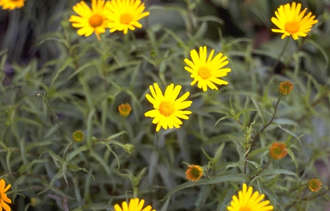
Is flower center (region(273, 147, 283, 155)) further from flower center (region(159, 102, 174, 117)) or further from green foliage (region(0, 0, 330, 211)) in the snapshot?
flower center (region(159, 102, 174, 117))

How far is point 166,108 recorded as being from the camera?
116cm

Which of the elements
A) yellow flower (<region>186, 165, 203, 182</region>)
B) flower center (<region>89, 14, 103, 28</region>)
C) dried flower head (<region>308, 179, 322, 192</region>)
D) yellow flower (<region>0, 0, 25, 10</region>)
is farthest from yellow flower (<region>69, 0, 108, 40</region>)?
dried flower head (<region>308, 179, 322, 192</region>)

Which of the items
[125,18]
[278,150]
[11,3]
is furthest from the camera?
[11,3]

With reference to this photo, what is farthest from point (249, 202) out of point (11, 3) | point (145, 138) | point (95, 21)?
point (11, 3)

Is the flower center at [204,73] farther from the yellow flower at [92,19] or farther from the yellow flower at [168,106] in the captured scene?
the yellow flower at [92,19]

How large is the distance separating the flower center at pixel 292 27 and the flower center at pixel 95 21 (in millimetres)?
677

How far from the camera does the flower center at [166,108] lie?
1150 millimetres

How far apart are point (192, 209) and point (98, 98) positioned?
2.07ft

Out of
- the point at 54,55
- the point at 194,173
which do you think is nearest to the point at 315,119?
the point at 194,173

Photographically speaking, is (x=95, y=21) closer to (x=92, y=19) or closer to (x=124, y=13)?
(x=92, y=19)

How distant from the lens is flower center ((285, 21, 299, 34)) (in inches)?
46.9

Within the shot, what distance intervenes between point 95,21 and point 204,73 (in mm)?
485

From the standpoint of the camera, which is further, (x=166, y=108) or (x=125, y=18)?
(x=125, y=18)

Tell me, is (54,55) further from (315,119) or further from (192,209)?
(315,119)
